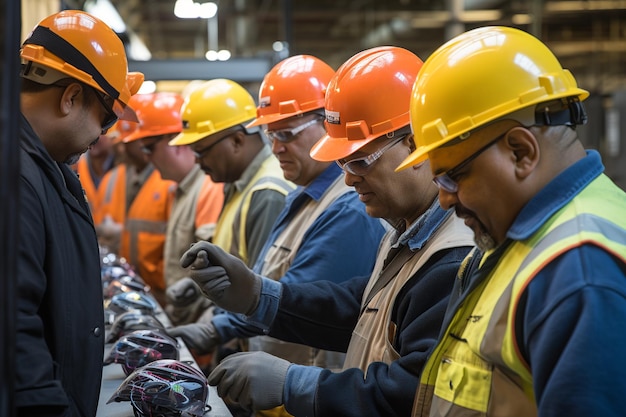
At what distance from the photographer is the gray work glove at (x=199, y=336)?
3885mm

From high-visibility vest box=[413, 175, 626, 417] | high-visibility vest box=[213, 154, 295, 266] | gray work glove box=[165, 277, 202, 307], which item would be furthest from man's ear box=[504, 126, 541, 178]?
gray work glove box=[165, 277, 202, 307]

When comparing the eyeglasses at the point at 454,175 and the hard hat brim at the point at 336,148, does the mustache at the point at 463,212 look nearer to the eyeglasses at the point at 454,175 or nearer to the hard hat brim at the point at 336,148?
the eyeglasses at the point at 454,175

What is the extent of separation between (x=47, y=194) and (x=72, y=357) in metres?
0.43

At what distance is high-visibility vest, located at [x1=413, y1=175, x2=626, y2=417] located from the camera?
163cm

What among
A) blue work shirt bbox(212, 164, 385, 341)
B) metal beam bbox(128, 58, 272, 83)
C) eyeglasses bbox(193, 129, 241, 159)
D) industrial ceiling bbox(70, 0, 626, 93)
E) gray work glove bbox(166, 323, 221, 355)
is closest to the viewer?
blue work shirt bbox(212, 164, 385, 341)

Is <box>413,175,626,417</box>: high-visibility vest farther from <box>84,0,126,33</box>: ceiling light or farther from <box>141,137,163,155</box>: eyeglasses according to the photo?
<box>84,0,126,33</box>: ceiling light

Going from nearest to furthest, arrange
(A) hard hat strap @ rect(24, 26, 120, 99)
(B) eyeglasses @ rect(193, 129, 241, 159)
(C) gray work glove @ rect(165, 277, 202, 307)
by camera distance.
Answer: (A) hard hat strap @ rect(24, 26, 120, 99) → (B) eyeglasses @ rect(193, 129, 241, 159) → (C) gray work glove @ rect(165, 277, 202, 307)

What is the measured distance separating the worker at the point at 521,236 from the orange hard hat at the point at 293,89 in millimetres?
1812

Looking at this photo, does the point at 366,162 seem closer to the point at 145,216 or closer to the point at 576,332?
the point at 576,332

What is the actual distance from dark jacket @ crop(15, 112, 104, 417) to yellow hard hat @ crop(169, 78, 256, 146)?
2.13 m

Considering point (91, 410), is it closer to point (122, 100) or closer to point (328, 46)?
point (122, 100)

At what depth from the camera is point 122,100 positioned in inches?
104

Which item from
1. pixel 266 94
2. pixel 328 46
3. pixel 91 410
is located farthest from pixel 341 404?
pixel 328 46

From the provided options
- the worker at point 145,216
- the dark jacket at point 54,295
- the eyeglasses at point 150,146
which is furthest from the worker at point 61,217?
the worker at point 145,216
